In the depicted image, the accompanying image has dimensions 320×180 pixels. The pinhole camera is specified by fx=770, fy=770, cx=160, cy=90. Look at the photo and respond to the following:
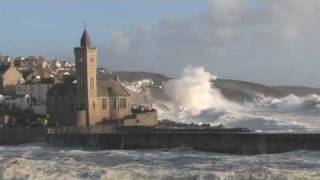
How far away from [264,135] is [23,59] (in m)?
74.8

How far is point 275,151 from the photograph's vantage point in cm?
4172

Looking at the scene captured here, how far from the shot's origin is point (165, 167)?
1262 inches

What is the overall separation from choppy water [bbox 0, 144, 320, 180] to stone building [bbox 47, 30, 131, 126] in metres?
22.1

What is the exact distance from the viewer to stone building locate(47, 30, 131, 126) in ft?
213

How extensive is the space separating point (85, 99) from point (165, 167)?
3373 centimetres

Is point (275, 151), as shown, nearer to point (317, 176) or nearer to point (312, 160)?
point (312, 160)

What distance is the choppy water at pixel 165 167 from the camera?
85.1 ft

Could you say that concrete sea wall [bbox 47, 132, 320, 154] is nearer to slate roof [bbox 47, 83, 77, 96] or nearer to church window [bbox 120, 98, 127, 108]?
slate roof [bbox 47, 83, 77, 96]

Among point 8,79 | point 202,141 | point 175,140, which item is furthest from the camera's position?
point 8,79

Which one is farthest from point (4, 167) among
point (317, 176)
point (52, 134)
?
point (52, 134)

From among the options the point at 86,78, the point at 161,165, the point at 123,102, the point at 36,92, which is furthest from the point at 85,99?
the point at 161,165

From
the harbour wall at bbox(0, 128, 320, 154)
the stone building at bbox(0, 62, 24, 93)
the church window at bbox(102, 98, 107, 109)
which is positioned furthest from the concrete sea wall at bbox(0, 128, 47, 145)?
the stone building at bbox(0, 62, 24, 93)

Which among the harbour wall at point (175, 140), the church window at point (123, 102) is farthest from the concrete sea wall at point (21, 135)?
the church window at point (123, 102)

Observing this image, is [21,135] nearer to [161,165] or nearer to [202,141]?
[202,141]
